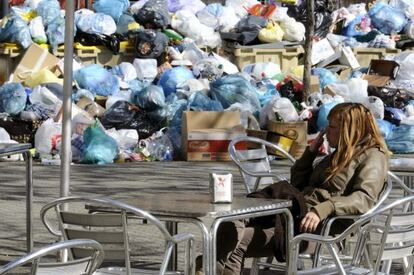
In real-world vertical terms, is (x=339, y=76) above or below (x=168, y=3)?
below

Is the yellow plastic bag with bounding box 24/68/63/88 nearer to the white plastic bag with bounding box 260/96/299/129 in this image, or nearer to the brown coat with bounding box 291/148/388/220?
the white plastic bag with bounding box 260/96/299/129

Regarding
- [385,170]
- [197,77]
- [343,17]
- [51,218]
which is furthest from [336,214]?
[343,17]

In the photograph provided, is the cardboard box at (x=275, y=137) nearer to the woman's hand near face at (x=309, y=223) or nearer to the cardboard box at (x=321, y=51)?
the cardboard box at (x=321, y=51)

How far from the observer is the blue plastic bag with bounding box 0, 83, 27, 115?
1377cm

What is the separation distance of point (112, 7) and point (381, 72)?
13.6ft

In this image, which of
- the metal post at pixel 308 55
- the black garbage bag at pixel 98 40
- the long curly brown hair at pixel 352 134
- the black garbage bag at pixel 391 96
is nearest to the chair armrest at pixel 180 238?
the long curly brown hair at pixel 352 134

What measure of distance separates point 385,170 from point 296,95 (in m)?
9.10

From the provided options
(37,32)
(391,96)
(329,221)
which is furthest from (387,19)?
(329,221)

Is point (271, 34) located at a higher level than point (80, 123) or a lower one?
higher

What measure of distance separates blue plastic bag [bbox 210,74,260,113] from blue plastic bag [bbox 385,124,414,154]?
1.75 m

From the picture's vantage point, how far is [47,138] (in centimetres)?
1296

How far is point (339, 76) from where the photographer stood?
53.9 feet

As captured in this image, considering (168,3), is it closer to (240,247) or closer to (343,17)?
(343,17)

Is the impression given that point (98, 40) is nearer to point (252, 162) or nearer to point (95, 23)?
point (95, 23)
